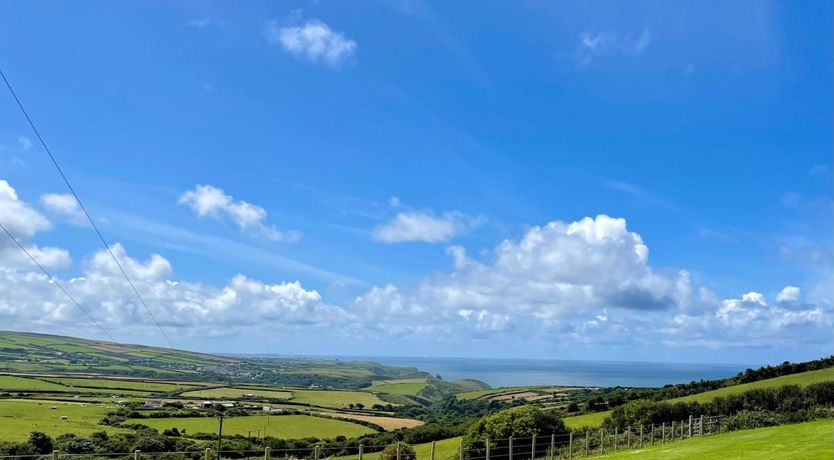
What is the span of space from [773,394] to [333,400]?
87.9 meters

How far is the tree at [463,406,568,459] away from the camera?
35188 millimetres

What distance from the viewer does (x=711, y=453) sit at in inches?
715

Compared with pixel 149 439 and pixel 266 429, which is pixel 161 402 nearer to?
pixel 266 429

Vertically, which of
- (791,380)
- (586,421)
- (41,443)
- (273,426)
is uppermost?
(791,380)

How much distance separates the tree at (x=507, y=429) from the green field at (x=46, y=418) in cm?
4094

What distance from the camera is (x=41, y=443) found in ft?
164

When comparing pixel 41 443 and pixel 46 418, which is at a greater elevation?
pixel 41 443

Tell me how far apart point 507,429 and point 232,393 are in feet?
295

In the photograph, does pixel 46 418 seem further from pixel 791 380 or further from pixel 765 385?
pixel 791 380

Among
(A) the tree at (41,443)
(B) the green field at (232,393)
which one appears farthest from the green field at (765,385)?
(B) the green field at (232,393)

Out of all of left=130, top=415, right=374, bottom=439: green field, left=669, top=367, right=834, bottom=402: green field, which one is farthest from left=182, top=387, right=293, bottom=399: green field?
left=669, top=367, right=834, bottom=402: green field

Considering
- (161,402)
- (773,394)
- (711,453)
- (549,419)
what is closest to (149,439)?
(549,419)

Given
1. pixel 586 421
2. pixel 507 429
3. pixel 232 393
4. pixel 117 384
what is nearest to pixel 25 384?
pixel 117 384

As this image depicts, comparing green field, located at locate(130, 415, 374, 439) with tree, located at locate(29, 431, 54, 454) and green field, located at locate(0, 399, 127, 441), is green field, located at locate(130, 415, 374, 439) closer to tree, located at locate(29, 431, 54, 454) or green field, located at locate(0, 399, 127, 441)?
green field, located at locate(0, 399, 127, 441)
